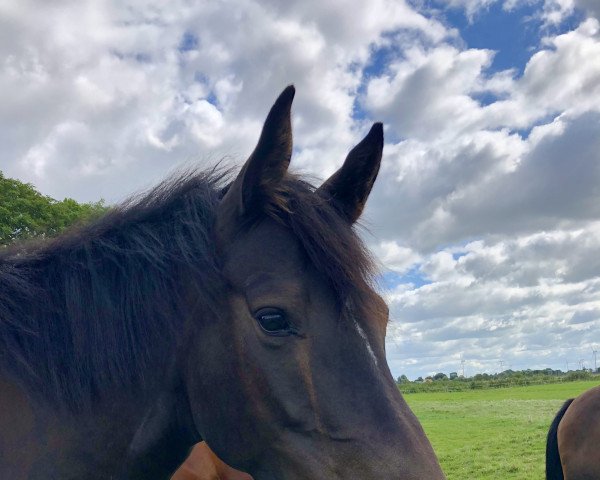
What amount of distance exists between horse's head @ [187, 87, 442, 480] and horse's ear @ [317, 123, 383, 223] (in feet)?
0.26

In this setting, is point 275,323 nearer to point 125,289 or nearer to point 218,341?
point 218,341

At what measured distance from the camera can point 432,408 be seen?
4269 centimetres

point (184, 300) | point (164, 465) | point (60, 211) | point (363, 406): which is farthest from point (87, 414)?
point (60, 211)

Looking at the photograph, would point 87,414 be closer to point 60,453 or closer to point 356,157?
point 60,453

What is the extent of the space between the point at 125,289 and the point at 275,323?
77 cm

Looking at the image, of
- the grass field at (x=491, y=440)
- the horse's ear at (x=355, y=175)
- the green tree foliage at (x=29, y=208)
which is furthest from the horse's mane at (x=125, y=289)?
the green tree foliage at (x=29, y=208)

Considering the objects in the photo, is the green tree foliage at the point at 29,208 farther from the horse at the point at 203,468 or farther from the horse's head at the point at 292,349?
the horse's head at the point at 292,349

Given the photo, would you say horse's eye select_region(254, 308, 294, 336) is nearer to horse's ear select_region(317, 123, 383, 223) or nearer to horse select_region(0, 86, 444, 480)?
horse select_region(0, 86, 444, 480)

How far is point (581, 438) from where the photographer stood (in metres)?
9.19

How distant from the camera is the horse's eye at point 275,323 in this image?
2.31 meters

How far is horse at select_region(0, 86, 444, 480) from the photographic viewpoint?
7.38 feet

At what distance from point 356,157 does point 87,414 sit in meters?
1.68

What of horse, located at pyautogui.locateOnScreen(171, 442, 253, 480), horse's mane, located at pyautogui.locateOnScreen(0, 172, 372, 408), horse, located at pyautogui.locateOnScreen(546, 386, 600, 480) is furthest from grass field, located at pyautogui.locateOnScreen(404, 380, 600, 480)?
horse's mane, located at pyautogui.locateOnScreen(0, 172, 372, 408)

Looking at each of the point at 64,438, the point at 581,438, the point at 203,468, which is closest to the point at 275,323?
the point at 64,438
